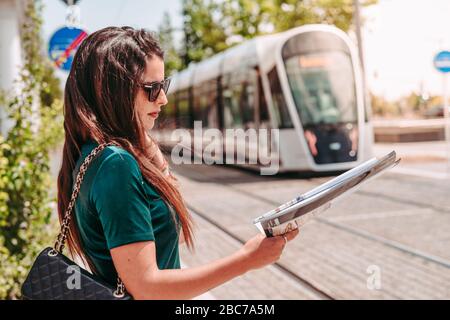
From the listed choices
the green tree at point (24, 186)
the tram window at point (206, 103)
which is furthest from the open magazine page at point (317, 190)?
the tram window at point (206, 103)

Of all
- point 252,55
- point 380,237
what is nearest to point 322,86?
point 252,55

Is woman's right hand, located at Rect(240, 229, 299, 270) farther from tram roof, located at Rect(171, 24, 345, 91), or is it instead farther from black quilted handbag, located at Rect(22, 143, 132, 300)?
tram roof, located at Rect(171, 24, 345, 91)

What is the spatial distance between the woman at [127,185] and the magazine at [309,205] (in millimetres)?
52

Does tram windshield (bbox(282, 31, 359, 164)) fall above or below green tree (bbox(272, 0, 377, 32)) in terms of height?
below

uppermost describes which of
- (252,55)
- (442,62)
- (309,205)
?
(252,55)

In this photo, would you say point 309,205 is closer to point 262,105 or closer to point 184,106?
point 262,105

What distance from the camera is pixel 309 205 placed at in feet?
5.16

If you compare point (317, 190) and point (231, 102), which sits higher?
point (231, 102)

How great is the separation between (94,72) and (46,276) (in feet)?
1.69

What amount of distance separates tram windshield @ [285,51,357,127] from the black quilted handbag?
45.3 ft

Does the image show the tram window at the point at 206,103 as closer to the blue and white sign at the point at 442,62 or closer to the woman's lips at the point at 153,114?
the blue and white sign at the point at 442,62

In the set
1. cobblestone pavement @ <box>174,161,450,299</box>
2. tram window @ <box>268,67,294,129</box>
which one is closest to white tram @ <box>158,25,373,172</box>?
tram window @ <box>268,67,294,129</box>

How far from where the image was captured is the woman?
1.59 m

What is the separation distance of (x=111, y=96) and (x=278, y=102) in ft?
45.9
